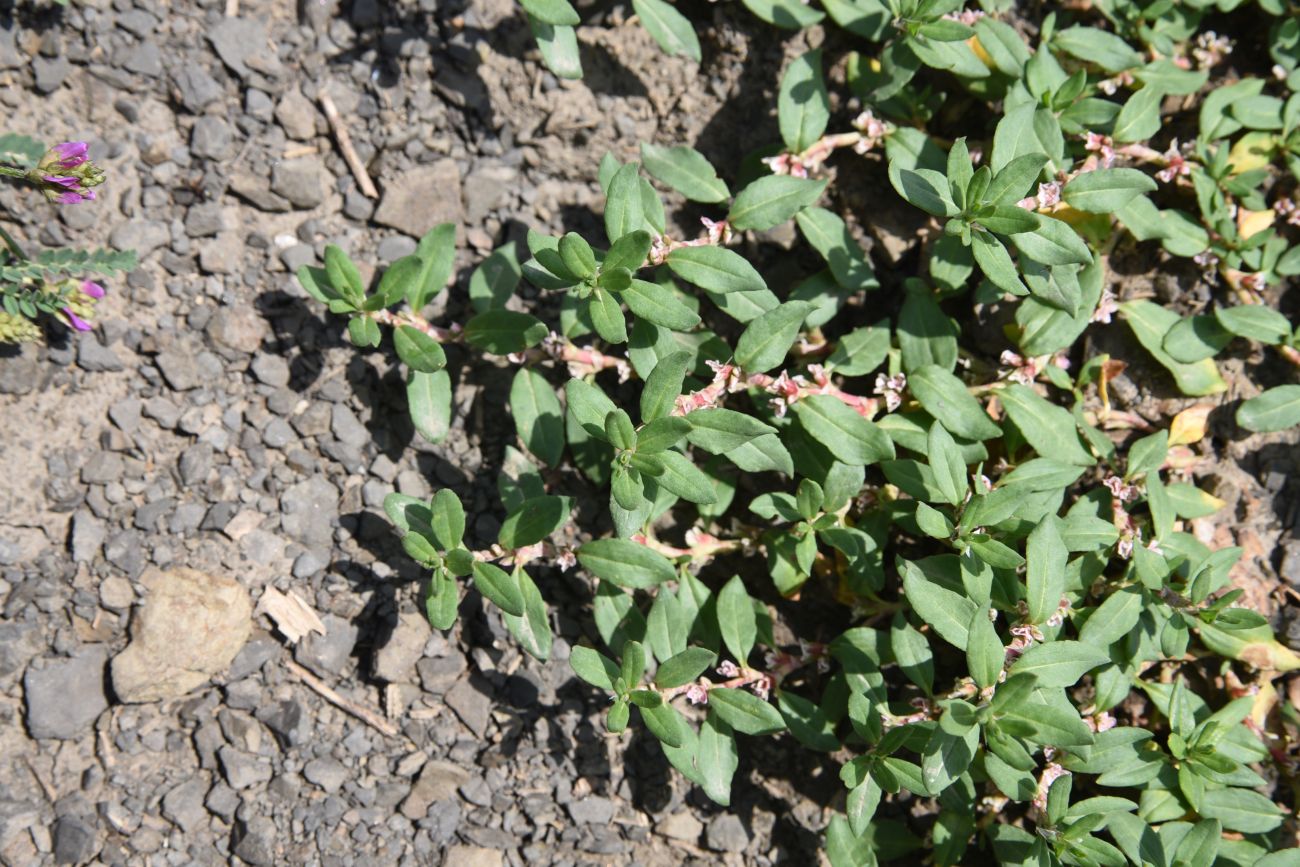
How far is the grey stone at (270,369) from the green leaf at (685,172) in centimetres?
148

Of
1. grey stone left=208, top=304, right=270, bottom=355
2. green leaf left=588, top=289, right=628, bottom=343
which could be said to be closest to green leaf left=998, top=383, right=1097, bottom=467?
green leaf left=588, top=289, right=628, bottom=343

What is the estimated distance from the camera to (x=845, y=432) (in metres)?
3.36

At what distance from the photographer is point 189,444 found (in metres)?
3.56

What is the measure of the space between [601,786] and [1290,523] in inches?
110

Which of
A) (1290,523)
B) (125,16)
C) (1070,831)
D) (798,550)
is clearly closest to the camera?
(1070,831)

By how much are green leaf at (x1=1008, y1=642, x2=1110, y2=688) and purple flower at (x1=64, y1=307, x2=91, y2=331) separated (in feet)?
10.3

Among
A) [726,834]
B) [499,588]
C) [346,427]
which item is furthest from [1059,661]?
[346,427]

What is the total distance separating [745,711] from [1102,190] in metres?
2.06

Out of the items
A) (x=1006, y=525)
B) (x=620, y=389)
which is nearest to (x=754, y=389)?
(x=620, y=389)

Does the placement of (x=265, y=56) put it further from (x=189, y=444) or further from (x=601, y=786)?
(x=601, y=786)

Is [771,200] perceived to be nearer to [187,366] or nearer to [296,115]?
[296,115]

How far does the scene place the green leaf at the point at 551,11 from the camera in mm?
3344

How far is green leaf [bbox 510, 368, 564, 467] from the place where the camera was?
3490 mm

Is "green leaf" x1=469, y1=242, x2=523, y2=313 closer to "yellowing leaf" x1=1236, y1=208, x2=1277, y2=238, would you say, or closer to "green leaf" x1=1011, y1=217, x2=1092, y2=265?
"green leaf" x1=1011, y1=217, x2=1092, y2=265
